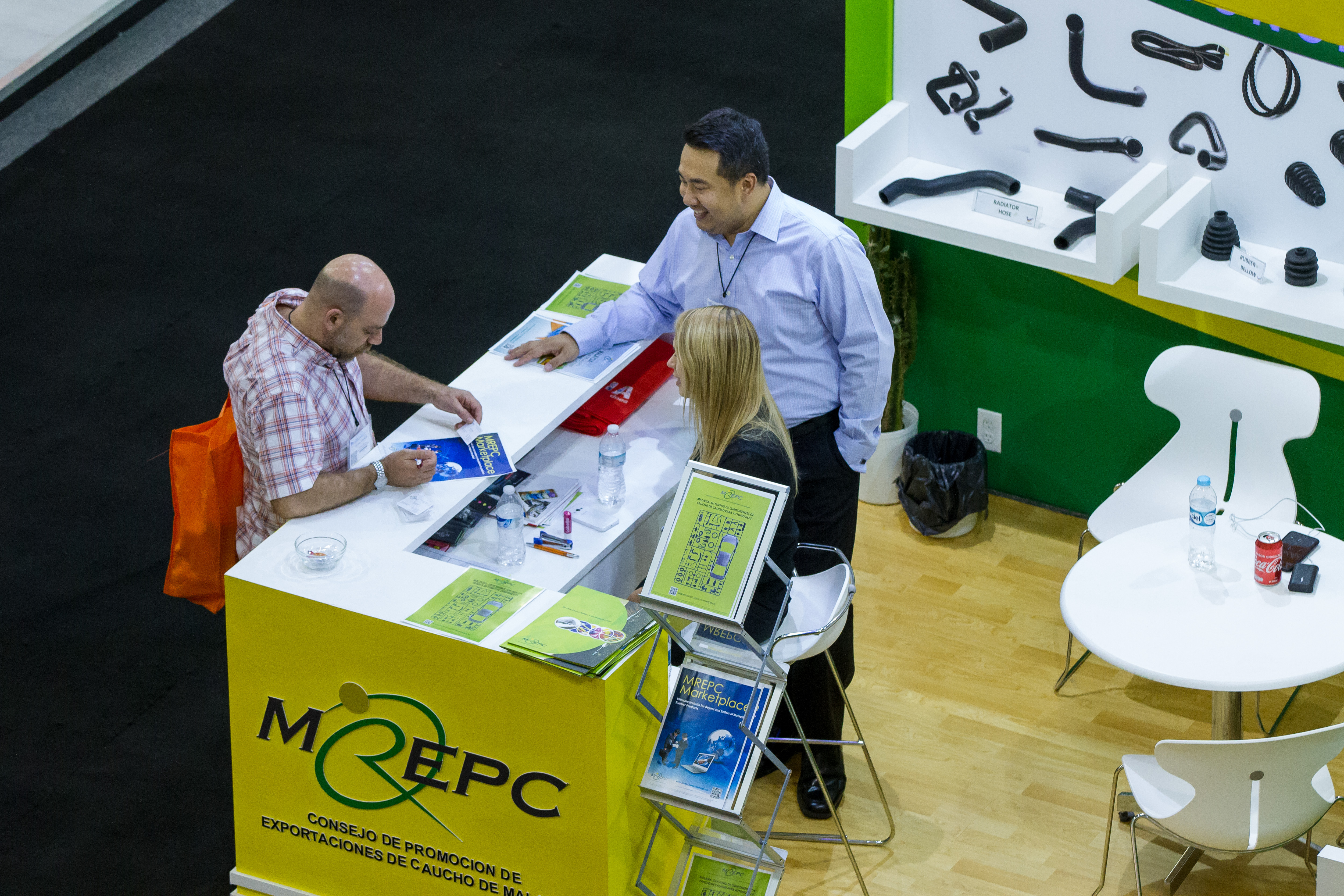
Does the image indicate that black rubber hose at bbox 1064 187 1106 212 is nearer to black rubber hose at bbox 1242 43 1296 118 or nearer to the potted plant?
black rubber hose at bbox 1242 43 1296 118

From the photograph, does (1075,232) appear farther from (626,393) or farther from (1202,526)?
(626,393)

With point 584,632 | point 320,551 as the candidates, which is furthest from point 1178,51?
point 320,551

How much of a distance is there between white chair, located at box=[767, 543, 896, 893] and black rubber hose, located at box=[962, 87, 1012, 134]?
1.73 m

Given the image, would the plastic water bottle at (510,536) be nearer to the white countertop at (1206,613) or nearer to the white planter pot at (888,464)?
the white countertop at (1206,613)

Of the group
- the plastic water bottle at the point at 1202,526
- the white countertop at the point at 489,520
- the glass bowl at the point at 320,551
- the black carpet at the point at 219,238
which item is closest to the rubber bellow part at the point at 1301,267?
the plastic water bottle at the point at 1202,526

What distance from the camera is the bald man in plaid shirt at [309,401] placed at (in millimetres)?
4047

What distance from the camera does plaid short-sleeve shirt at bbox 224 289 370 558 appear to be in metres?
4.04

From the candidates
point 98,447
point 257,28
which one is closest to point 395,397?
point 98,447

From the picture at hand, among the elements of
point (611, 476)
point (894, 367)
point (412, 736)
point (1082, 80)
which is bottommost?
point (894, 367)

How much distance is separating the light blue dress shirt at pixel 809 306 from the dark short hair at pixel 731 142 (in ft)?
0.31

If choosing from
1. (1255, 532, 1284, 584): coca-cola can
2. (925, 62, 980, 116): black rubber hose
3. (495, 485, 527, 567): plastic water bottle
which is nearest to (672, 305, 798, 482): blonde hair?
(495, 485, 527, 567): plastic water bottle

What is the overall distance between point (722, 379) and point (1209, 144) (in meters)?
2.06

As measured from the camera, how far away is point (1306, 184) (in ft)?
15.4

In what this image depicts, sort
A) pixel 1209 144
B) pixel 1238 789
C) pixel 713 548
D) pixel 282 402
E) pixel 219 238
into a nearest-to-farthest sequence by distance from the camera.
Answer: pixel 713 548 < pixel 1238 789 < pixel 282 402 < pixel 1209 144 < pixel 219 238
